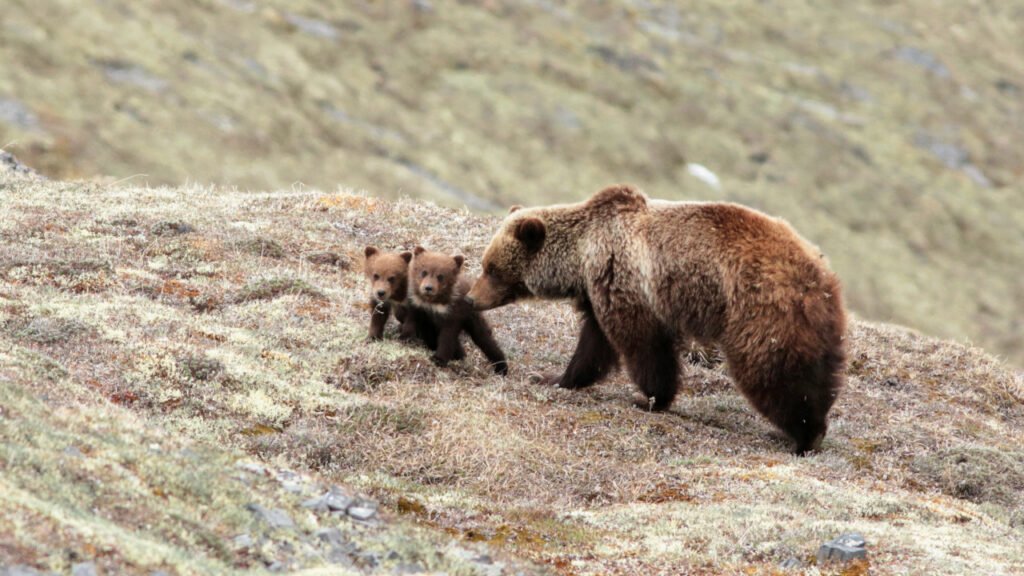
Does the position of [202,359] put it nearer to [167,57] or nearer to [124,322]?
[124,322]

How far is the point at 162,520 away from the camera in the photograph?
231 inches

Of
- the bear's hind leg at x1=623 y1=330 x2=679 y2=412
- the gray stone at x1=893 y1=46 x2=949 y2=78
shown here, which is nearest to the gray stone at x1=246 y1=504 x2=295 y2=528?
the bear's hind leg at x1=623 y1=330 x2=679 y2=412

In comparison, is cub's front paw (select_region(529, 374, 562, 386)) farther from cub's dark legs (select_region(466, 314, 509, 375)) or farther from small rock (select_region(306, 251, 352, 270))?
small rock (select_region(306, 251, 352, 270))

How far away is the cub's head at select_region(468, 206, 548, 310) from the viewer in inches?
456

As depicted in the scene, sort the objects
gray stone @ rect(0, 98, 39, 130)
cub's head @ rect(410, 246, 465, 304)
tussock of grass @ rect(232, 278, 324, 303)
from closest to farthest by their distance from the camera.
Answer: cub's head @ rect(410, 246, 465, 304) → tussock of grass @ rect(232, 278, 324, 303) → gray stone @ rect(0, 98, 39, 130)

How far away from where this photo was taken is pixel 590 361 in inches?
449

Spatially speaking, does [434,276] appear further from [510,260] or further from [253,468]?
[253,468]

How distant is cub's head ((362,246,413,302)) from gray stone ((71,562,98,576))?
620 cm

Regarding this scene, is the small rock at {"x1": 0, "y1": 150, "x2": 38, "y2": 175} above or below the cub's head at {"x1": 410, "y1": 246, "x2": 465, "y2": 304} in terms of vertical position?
below

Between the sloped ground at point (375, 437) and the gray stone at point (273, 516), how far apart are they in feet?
0.28

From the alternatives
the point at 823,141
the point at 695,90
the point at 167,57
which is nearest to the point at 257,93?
the point at 167,57

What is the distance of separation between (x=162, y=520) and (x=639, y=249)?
20.2 ft

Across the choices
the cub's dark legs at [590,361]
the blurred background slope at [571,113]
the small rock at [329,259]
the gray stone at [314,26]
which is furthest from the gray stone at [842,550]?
the gray stone at [314,26]

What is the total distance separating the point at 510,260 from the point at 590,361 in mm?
1290
